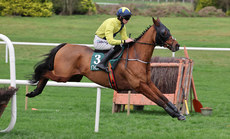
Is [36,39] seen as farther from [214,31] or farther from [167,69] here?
[167,69]

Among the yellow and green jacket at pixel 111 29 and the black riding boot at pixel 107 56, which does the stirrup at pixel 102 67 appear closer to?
the black riding boot at pixel 107 56

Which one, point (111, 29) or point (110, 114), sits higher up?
point (111, 29)

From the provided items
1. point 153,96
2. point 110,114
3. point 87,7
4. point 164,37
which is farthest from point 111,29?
point 87,7

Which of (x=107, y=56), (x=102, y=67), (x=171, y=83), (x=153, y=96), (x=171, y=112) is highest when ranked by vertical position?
(x=107, y=56)

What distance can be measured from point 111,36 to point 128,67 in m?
0.49

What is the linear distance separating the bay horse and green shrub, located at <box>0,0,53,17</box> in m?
18.2

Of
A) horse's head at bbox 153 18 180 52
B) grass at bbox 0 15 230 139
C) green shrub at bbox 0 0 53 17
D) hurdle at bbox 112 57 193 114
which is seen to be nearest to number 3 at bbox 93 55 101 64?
horse's head at bbox 153 18 180 52

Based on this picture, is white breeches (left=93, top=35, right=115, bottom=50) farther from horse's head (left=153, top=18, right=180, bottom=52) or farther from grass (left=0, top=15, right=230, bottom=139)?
grass (left=0, top=15, right=230, bottom=139)

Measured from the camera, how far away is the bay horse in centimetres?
664

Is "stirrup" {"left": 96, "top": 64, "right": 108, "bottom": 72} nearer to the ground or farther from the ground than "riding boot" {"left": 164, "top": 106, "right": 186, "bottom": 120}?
farther from the ground

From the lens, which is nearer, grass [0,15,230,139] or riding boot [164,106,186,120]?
riding boot [164,106,186,120]

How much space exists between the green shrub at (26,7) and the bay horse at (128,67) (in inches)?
716

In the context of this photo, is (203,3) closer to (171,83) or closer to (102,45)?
(171,83)

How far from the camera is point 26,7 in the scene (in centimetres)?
2595
